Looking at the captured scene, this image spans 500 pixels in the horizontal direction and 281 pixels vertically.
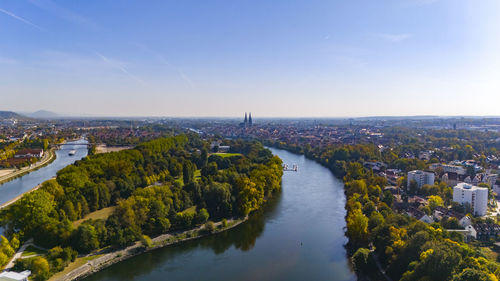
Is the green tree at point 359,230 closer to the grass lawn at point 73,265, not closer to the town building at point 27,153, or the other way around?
the grass lawn at point 73,265

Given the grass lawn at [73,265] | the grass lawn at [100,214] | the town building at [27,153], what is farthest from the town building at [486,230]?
the town building at [27,153]

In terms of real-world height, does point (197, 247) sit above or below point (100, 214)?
below

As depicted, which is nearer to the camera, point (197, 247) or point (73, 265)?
point (73, 265)

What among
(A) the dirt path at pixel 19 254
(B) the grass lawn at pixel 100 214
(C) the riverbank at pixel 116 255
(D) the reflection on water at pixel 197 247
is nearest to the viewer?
(A) the dirt path at pixel 19 254

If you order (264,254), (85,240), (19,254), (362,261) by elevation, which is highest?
(85,240)

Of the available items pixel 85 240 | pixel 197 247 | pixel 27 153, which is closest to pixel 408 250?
pixel 197 247

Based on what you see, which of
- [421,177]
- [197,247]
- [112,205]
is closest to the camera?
[197,247]

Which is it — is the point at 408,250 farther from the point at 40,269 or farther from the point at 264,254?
the point at 40,269
